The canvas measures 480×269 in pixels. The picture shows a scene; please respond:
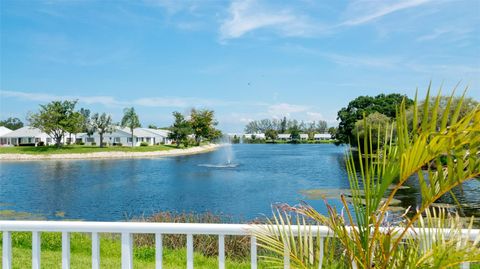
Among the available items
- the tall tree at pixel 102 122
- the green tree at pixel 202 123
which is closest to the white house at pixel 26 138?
the tall tree at pixel 102 122

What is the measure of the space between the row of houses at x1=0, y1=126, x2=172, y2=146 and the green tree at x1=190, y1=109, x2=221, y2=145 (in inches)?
219

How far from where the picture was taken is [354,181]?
64.1 inches

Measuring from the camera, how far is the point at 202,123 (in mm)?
60250

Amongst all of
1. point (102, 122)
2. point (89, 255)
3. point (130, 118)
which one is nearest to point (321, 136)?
point (130, 118)

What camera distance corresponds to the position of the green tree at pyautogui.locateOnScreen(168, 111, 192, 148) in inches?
2159

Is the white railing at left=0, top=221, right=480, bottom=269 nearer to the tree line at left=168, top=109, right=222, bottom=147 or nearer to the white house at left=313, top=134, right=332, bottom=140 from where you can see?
the tree line at left=168, top=109, right=222, bottom=147

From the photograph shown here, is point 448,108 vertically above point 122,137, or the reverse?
point 122,137

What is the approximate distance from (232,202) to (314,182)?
6578 millimetres

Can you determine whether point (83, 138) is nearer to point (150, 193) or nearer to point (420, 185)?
point (150, 193)

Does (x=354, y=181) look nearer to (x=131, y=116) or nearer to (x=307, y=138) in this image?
(x=131, y=116)

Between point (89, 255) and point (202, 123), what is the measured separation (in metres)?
55.4

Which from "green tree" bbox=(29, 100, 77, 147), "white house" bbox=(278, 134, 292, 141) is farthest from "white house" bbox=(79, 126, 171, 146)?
"white house" bbox=(278, 134, 292, 141)

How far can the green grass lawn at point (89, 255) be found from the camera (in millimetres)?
4281

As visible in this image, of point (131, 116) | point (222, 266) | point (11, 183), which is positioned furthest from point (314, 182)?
point (131, 116)
